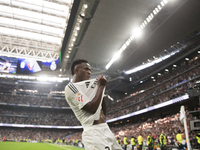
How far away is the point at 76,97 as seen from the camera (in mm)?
1871

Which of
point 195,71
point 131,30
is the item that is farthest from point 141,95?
point 131,30

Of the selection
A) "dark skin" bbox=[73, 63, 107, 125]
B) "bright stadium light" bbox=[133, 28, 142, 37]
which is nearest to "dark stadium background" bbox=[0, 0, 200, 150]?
"bright stadium light" bbox=[133, 28, 142, 37]

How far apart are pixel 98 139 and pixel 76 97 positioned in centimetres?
49

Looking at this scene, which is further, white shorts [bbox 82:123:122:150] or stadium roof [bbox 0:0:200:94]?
stadium roof [bbox 0:0:200:94]

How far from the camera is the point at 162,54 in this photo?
89.0ft

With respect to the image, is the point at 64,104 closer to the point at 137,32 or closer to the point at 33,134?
the point at 33,134

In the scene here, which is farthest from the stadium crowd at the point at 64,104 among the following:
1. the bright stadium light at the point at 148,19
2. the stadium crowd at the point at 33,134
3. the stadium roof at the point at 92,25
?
the bright stadium light at the point at 148,19

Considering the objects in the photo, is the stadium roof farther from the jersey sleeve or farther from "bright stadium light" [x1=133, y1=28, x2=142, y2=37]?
the jersey sleeve

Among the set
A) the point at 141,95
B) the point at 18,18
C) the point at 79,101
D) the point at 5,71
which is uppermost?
the point at 18,18

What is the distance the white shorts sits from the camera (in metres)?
1.65

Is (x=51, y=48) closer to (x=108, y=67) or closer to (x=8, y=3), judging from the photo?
(x=8, y=3)

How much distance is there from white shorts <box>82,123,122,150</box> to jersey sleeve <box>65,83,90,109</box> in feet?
0.87

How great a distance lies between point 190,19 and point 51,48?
57.8 feet

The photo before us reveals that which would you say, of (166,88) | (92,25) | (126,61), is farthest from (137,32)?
(166,88)
